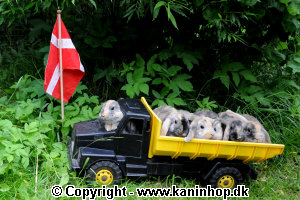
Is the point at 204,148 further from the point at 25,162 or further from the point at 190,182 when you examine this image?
the point at 25,162

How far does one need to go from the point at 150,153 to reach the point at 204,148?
0.60m

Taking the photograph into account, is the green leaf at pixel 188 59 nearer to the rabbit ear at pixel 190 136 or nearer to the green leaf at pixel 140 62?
the green leaf at pixel 140 62

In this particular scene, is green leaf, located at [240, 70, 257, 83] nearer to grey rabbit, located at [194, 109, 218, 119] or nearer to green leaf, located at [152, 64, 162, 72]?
grey rabbit, located at [194, 109, 218, 119]

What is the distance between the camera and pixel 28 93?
16.9 ft

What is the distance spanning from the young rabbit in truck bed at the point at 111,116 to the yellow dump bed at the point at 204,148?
38 centimetres

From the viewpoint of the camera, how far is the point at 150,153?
12.8 ft

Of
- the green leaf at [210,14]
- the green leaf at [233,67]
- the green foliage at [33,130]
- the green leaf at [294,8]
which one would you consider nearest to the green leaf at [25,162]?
the green foliage at [33,130]

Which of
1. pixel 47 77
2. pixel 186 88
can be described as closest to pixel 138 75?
pixel 186 88

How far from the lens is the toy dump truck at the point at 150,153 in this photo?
12.2 ft

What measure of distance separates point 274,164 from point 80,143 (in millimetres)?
2563

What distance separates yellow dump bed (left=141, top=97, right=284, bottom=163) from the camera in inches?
144

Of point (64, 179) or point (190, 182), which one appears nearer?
point (64, 179)

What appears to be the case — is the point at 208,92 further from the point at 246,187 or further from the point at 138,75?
the point at 246,187

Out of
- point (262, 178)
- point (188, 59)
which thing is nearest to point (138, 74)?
point (188, 59)
